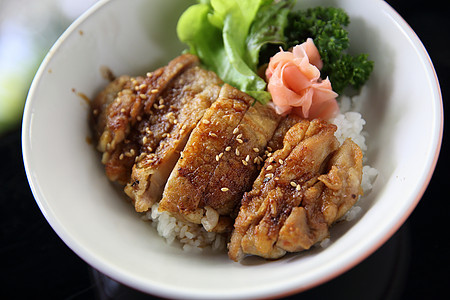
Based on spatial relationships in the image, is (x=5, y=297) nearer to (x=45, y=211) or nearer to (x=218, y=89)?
(x=45, y=211)

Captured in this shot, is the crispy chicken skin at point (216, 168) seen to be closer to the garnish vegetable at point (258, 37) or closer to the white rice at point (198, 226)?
the white rice at point (198, 226)

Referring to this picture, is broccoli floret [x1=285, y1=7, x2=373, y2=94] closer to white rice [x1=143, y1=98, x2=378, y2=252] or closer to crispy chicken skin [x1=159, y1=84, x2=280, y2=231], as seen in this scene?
white rice [x1=143, y1=98, x2=378, y2=252]

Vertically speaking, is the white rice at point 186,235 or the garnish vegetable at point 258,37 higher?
the garnish vegetable at point 258,37

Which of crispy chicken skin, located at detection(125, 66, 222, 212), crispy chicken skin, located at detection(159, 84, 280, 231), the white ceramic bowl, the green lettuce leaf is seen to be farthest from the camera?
the green lettuce leaf

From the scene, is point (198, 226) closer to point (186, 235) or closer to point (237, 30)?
point (186, 235)

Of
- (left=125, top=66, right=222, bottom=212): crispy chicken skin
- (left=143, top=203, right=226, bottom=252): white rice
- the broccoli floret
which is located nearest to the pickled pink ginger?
the broccoli floret

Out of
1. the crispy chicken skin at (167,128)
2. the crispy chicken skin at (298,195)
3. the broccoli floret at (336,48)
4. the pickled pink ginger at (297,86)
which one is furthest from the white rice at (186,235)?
the broccoli floret at (336,48)

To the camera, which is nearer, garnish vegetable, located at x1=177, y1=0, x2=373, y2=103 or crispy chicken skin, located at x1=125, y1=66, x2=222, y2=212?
crispy chicken skin, located at x1=125, y1=66, x2=222, y2=212

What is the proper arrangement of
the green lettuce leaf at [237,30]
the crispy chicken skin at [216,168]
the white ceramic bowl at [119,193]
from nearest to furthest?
the white ceramic bowl at [119,193]
the crispy chicken skin at [216,168]
the green lettuce leaf at [237,30]
